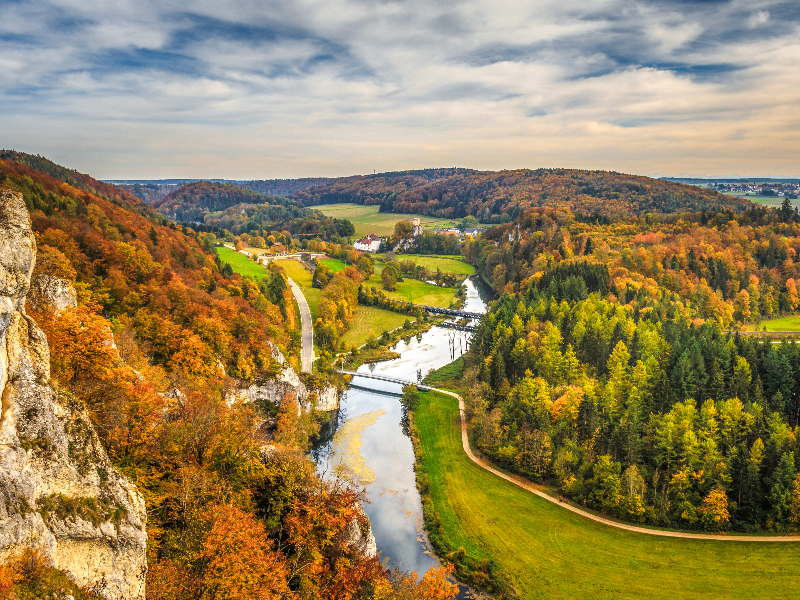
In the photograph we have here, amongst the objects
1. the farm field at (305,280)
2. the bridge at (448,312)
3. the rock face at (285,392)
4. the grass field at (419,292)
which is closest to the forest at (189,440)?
the rock face at (285,392)

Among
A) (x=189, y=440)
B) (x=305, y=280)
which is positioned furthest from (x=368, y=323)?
(x=189, y=440)

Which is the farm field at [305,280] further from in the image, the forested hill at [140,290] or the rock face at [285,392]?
the forested hill at [140,290]

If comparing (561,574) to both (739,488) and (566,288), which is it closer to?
(739,488)

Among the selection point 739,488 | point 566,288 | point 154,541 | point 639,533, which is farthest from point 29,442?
point 566,288

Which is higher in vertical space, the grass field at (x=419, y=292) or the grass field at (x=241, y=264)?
the grass field at (x=241, y=264)

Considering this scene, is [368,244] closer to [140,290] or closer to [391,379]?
[391,379]

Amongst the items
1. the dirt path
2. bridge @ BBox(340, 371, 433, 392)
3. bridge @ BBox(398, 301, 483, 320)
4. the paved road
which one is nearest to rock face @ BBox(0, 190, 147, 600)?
the dirt path

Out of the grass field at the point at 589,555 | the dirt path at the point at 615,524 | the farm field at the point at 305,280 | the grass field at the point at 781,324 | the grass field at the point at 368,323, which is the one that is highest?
the farm field at the point at 305,280
